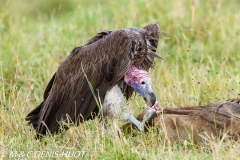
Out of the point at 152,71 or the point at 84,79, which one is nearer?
the point at 84,79

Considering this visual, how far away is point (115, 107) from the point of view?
18.4 ft

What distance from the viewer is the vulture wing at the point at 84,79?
219 inches

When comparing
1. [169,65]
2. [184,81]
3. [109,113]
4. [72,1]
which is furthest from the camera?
[72,1]

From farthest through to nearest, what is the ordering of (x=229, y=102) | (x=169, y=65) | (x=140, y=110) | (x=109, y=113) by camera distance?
(x=169, y=65), (x=140, y=110), (x=109, y=113), (x=229, y=102)

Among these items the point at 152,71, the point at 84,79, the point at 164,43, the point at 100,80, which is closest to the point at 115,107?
the point at 100,80

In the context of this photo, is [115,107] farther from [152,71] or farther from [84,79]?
[152,71]

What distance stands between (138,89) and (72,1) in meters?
5.70

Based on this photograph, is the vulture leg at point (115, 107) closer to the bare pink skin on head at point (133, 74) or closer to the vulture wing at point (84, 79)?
the vulture wing at point (84, 79)

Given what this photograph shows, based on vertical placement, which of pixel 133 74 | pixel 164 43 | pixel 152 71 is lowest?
pixel 152 71

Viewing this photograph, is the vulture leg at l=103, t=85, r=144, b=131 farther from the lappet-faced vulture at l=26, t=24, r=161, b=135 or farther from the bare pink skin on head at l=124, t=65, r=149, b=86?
the bare pink skin on head at l=124, t=65, r=149, b=86

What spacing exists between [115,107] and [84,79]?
395 mm

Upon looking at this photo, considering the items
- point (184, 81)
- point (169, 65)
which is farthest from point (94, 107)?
point (169, 65)

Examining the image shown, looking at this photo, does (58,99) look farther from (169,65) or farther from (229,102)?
(169,65)

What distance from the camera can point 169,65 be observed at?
7.89m
